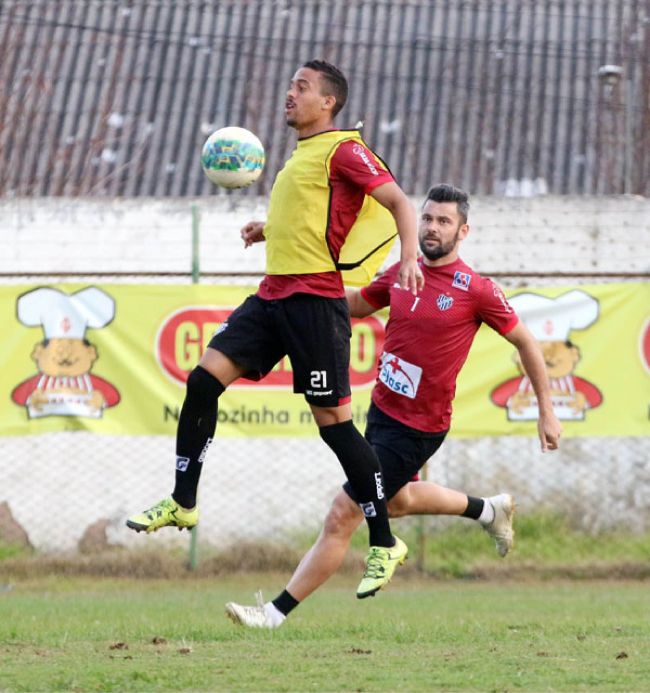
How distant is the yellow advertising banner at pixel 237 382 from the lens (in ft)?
36.8

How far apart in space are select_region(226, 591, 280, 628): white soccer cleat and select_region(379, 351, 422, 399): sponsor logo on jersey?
1335mm

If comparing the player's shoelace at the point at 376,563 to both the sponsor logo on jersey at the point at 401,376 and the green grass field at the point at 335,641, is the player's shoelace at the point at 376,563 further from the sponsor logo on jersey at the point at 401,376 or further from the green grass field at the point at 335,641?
the sponsor logo on jersey at the point at 401,376

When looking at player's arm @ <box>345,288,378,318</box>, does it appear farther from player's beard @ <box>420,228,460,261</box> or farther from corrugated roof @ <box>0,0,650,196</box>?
corrugated roof @ <box>0,0,650,196</box>

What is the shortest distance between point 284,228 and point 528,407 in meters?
5.41

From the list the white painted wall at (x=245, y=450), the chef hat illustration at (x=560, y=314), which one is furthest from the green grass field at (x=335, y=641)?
the chef hat illustration at (x=560, y=314)

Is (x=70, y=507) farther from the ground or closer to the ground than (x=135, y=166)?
closer to the ground

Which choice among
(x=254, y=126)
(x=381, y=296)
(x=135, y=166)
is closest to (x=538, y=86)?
(x=254, y=126)

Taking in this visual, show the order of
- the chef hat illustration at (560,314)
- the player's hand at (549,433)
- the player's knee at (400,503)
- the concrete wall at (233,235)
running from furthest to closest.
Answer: the concrete wall at (233,235) → the chef hat illustration at (560,314) → the player's knee at (400,503) → the player's hand at (549,433)

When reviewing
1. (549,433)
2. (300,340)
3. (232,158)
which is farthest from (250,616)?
(232,158)

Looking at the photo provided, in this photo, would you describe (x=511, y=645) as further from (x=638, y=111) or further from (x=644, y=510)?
(x=638, y=111)

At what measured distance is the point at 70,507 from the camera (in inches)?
472

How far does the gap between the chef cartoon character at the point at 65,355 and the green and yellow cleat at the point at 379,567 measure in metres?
4.99

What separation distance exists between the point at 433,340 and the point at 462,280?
13.8 inches

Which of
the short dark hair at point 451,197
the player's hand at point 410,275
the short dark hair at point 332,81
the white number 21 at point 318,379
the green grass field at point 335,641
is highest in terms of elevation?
the short dark hair at point 332,81
